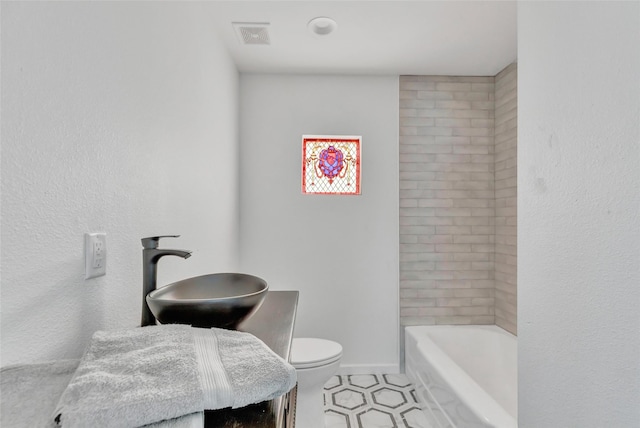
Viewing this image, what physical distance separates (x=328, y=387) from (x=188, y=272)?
1.54 m

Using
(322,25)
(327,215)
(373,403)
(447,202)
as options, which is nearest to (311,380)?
(373,403)

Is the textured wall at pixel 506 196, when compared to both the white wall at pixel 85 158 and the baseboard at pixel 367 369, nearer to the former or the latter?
the baseboard at pixel 367 369

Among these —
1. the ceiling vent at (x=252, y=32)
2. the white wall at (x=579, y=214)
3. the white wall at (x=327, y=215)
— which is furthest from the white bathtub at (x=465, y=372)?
the ceiling vent at (x=252, y=32)

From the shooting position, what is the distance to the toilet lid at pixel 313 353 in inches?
73.5

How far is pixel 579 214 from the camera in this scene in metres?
0.85

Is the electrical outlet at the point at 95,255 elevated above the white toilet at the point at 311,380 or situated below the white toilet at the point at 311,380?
above

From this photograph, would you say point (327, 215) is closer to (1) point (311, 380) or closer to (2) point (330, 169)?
(2) point (330, 169)

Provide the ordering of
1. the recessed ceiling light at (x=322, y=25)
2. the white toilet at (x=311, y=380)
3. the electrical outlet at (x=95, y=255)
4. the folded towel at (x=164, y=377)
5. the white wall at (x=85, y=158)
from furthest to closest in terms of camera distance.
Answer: the recessed ceiling light at (x=322, y=25) < the white toilet at (x=311, y=380) < the electrical outlet at (x=95, y=255) < the white wall at (x=85, y=158) < the folded towel at (x=164, y=377)

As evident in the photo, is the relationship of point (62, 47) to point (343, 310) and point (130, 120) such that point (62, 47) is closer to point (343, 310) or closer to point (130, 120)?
point (130, 120)

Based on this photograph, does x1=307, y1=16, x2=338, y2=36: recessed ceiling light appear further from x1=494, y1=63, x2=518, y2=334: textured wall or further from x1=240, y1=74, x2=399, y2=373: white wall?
x1=494, y1=63, x2=518, y2=334: textured wall

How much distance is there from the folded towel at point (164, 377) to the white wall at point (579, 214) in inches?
29.6

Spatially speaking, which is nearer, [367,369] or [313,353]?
[313,353]

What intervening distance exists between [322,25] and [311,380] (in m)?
2.14

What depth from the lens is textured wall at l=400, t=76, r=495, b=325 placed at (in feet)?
8.93
